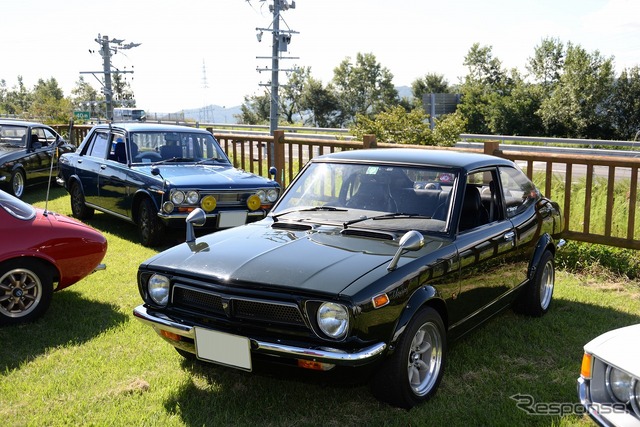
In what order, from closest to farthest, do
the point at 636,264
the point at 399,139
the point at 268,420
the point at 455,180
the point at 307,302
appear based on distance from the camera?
the point at 307,302, the point at 268,420, the point at 455,180, the point at 636,264, the point at 399,139

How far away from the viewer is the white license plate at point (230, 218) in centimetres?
784

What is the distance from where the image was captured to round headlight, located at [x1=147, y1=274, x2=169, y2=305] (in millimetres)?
3731

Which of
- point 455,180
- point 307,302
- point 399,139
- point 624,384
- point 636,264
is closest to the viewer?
point 624,384

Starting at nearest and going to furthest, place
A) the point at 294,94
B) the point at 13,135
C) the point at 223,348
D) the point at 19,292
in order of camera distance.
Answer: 1. the point at 223,348
2. the point at 19,292
3. the point at 13,135
4. the point at 294,94

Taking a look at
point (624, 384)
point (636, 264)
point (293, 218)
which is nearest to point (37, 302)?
point (293, 218)

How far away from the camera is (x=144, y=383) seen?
394cm

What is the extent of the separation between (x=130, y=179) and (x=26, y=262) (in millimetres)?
3588

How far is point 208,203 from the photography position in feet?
25.6

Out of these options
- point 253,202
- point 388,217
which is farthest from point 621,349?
point 253,202

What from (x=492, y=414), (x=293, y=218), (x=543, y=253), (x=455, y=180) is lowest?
(x=492, y=414)

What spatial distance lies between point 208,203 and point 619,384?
235 inches

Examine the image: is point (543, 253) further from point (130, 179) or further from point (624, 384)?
point (130, 179)

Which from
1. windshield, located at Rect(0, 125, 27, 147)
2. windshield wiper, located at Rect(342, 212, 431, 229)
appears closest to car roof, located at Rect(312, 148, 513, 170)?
windshield wiper, located at Rect(342, 212, 431, 229)

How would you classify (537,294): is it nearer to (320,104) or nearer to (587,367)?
(587,367)
